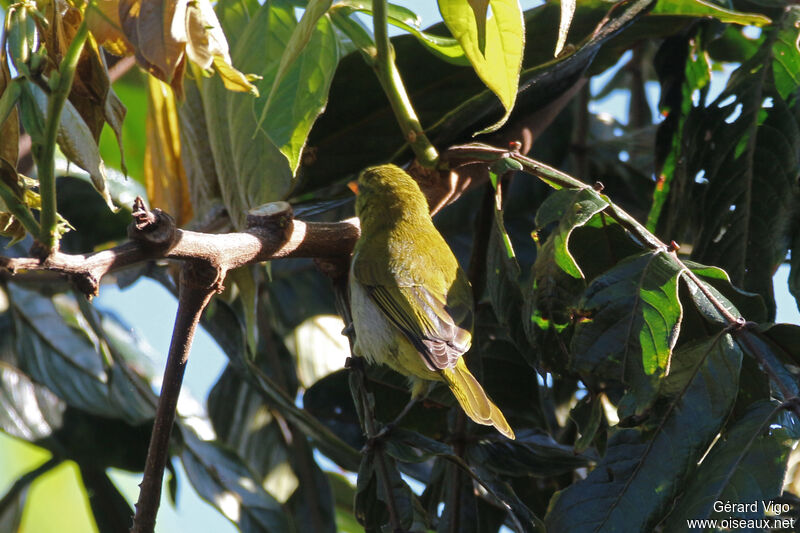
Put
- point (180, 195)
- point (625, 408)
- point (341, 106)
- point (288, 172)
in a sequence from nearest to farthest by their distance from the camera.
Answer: point (625, 408) → point (288, 172) → point (341, 106) → point (180, 195)

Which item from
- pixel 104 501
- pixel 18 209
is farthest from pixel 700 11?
pixel 104 501

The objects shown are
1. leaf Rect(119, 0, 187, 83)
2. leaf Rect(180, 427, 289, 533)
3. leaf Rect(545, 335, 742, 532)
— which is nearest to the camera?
leaf Rect(119, 0, 187, 83)

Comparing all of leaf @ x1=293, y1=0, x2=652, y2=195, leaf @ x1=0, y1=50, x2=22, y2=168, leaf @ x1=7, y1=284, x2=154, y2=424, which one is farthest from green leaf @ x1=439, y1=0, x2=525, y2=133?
leaf @ x1=7, y1=284, x2=154, y2=424

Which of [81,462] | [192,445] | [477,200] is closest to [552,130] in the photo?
[477,200]

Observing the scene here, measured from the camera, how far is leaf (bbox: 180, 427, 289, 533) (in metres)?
1.67

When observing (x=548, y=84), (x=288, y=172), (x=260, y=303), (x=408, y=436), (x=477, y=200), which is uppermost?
(x=548, y=84)

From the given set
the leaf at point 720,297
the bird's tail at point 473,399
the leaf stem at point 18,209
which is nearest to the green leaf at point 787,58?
the leaf at point 720,297

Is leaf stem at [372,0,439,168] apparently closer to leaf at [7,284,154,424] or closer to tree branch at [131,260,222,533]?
tree branch at [131,260,222,533]

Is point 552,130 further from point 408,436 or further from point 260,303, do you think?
point 408,436

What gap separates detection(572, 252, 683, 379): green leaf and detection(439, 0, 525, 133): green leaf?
10.3 inches

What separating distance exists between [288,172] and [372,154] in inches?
9.9

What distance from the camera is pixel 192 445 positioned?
1.76 meters

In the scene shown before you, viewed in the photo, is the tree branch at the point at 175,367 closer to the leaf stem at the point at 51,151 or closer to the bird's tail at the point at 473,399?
the leaf stem at the point at 51,151

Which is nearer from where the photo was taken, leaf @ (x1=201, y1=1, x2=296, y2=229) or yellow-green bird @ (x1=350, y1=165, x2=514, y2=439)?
leaf @ (x1=201, y1=1, x2=296, y2=229)
